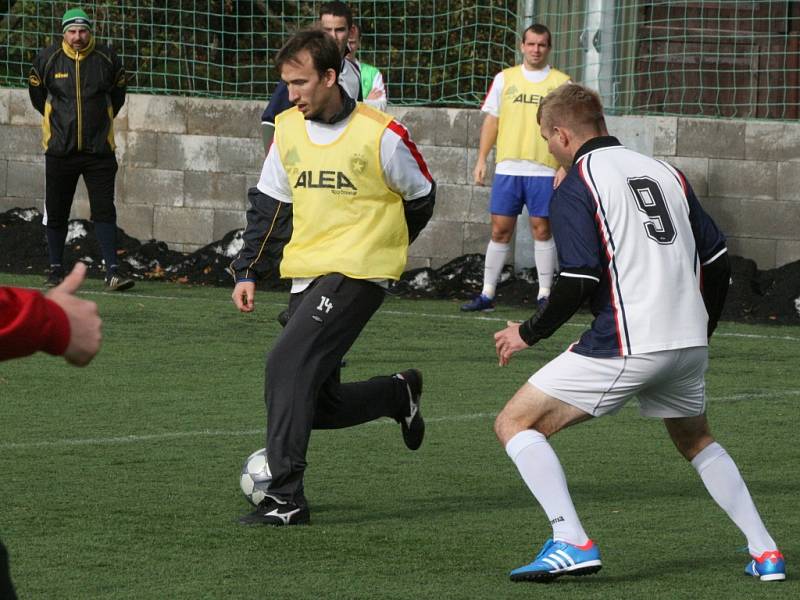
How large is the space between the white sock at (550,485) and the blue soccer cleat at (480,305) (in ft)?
25.5

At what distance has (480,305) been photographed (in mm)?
12922

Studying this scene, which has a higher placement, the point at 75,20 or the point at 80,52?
the point at 75,20

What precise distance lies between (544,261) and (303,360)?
704 cm

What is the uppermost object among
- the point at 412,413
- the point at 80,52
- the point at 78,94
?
the point at 80,52

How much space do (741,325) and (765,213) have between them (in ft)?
4.62

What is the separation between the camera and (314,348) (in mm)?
6059

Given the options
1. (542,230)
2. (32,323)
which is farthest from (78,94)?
(32,323)

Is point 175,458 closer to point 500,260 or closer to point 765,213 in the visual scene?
point 500,260

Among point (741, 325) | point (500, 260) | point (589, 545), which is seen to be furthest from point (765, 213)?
point (589, 545)

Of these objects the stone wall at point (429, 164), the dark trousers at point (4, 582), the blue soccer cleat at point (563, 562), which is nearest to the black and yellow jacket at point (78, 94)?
the stone wall at point (429, 164)

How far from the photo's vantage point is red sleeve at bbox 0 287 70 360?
2959mm

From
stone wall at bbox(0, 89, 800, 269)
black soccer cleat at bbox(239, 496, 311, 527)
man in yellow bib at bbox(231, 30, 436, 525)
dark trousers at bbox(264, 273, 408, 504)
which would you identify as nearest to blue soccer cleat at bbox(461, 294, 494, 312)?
stone wall at bbox(0, 89, 800, 269)

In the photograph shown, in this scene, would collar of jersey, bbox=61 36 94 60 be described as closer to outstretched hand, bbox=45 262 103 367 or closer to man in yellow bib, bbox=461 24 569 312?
man in yellow bib, bbox=461 24 569 312

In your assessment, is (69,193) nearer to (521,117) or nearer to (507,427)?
(521,117)
